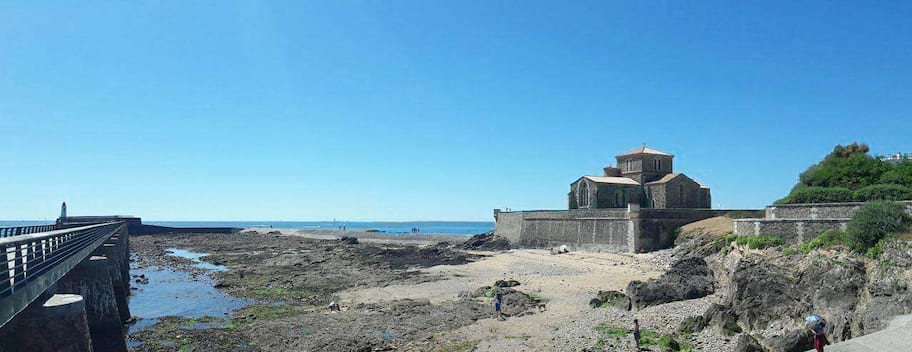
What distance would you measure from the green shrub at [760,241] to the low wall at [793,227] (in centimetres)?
21

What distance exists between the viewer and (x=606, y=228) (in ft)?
134

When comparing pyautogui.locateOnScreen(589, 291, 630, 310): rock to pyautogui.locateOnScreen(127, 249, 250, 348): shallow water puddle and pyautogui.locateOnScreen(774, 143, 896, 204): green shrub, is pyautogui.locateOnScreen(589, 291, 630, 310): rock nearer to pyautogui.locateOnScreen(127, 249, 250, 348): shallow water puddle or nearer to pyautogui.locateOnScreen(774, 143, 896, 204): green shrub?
pyautogui.locateOnScreen(774, 143, 896, 204): green shrub

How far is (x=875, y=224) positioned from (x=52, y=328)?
19921mm

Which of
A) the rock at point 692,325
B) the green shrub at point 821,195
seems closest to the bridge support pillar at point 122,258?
the rock at point 692,325

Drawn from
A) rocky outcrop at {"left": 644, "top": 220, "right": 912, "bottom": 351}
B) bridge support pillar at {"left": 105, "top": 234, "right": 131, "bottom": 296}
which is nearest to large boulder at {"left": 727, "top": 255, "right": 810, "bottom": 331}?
rocky outcrop at {"left": 644, "top": 220, "right": 912, "bottom": 351}

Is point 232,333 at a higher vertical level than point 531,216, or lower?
lower

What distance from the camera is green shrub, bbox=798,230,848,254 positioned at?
16.7 metres

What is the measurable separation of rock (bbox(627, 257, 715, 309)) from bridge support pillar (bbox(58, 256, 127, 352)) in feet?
55.6

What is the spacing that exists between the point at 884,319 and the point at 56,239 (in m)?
19.2

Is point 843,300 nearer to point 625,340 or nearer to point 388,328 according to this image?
point 625,340

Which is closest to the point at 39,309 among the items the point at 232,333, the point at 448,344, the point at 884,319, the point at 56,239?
the point at 56,239

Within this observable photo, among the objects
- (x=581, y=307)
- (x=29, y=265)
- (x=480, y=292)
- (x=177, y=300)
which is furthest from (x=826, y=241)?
(x=177, y=300)

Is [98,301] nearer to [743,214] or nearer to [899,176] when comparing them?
[899,176]

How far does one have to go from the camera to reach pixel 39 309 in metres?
10.0
